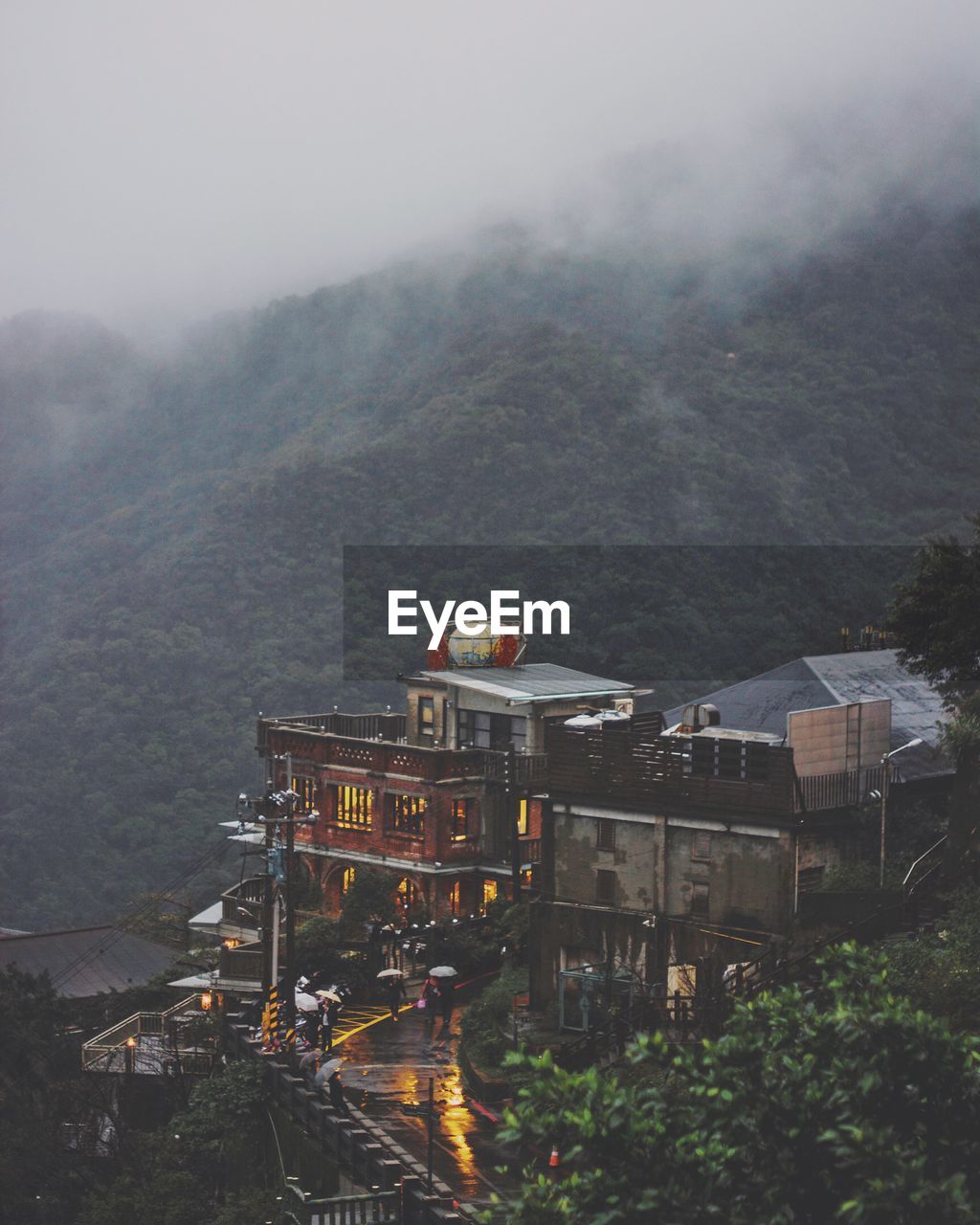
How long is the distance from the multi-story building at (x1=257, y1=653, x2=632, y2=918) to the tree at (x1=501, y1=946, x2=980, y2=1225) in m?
36.4

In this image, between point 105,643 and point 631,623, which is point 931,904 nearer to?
point 631,623

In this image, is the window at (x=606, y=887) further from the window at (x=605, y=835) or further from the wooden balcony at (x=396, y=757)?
the wooden balcony at (x=396, y=757)

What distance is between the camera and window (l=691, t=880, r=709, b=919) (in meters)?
43.0

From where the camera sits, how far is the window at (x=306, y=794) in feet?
219

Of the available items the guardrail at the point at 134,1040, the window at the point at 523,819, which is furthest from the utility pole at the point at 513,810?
the guardrail at the point at 134,1040

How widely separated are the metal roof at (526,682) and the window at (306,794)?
560cm

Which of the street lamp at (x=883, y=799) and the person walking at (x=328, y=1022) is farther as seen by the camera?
the person walking at (x=328, y=1022)

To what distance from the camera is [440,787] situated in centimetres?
6350

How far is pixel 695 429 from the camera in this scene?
6811 inches

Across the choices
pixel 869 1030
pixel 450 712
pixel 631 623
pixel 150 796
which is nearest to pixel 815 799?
pixel 869 1030

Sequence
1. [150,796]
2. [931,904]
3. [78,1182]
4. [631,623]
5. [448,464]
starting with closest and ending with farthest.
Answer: [931,904] < [78,1182] < [631,623] < [150,796] < [448,464]

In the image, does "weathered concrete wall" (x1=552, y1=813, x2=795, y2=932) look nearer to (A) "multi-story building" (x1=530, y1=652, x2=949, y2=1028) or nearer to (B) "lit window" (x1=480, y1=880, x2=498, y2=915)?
(A) "multi-story building" (x1=530, y1=652, x2=949, y2=1028)

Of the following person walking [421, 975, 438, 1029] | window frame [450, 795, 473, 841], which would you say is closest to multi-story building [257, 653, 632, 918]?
window frame [450, 795, 473, 841]

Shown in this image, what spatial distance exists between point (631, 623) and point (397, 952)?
7018 centimetres
